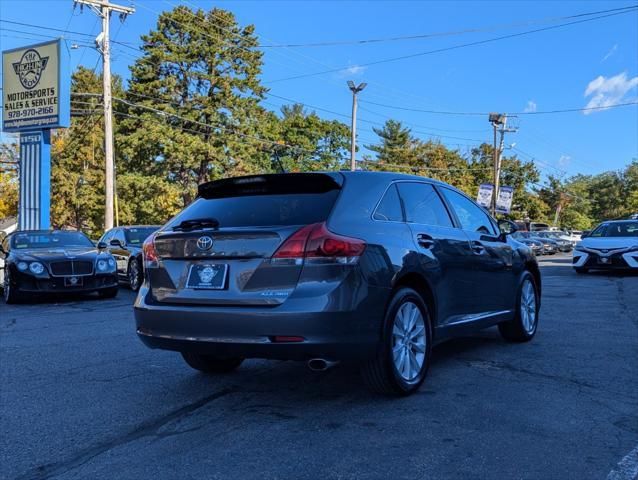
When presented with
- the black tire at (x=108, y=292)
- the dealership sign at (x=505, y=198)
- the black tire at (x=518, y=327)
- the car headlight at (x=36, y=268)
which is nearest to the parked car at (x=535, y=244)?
the dealership sign at (x=505, y=198)

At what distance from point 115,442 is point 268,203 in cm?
186

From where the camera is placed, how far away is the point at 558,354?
613 cm

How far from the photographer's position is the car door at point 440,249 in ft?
15.8

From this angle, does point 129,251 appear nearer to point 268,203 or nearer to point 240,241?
point 268,203

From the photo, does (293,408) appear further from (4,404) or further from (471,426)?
(4,404)

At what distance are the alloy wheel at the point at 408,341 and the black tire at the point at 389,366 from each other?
4cm

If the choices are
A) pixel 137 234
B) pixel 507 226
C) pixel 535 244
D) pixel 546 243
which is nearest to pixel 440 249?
pixel 507 226

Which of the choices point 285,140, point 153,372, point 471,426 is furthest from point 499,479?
point 285,140

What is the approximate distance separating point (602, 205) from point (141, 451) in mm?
108383

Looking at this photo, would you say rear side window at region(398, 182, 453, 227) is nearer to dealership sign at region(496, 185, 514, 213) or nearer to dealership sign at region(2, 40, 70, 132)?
dealership sign at region(2, 40, 70, 132)

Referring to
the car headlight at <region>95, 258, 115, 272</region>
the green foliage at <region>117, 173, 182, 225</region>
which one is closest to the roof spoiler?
the car headlight at <region>95, 258, 115, 272</region>

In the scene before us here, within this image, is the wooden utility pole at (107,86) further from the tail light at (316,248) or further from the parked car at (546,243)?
the parked car at (546,243)

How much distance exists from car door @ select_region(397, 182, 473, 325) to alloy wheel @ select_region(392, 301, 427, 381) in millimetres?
327

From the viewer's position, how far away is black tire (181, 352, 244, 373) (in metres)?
5.20
